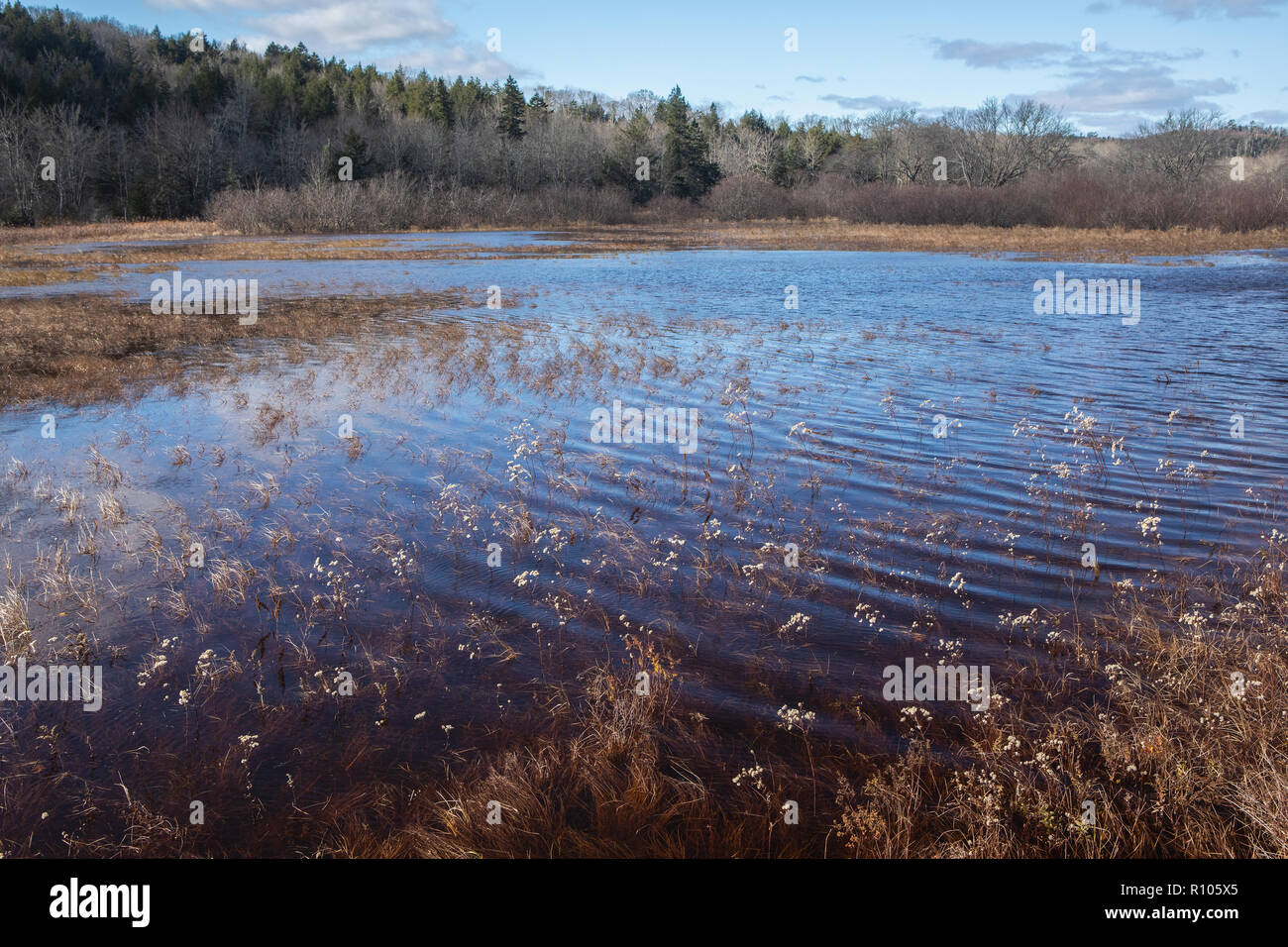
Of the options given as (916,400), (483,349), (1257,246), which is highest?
(1257,246)

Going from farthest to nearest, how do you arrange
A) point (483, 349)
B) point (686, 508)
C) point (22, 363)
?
point (483, 349), point (22, 363), point (686, 508)

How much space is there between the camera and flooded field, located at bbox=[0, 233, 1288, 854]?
5070 millimetres

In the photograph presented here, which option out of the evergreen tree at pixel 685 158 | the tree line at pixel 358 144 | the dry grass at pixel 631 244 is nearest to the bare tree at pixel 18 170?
the tree line at pixel 358 144

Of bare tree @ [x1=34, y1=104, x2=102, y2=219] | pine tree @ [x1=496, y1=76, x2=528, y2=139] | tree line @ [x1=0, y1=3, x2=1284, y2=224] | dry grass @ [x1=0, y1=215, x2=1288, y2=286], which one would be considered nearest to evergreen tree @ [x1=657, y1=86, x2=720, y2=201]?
tree line @ [x1=0, y1=3, x2=1284, y2=224]

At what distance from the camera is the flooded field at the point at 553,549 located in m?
5.07

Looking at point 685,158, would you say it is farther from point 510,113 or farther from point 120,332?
point 120,332

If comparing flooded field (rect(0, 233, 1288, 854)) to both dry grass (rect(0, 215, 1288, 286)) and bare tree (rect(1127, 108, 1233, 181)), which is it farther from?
bare tree (rect(1127, 108, 1233, 181))

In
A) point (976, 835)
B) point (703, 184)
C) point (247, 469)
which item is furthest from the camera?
point (703, 184)

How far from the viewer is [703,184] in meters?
91.2

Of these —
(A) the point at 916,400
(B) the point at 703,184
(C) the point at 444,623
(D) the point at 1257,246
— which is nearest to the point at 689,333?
(A) the point at 916,400
